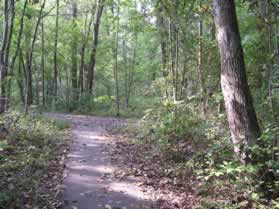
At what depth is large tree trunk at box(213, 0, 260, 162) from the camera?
5.00 metres

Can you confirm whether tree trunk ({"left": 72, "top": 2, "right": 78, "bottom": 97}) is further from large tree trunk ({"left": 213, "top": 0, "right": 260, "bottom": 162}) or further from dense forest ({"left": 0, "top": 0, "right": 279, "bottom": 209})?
large tree trunk ({"left": 213, "top": 0, "right": 260, "bottom": 162})

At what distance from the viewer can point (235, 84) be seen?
506cm

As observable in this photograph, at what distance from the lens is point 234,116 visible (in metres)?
5.07

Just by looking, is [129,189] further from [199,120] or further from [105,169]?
[199,120]

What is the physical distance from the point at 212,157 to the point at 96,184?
217cm

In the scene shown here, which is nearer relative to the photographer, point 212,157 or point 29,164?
point 212,157

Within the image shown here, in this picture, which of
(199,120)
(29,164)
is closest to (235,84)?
(199,120)

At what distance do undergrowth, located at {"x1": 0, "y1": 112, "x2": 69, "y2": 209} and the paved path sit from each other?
252 mm

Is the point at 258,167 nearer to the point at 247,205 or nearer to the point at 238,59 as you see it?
the point at 247,205

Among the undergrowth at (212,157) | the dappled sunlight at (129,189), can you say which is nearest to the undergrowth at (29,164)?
the dappled sunlight at (129,189)

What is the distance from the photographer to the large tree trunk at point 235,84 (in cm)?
500

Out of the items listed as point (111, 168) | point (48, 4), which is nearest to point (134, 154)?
point (111, 168)

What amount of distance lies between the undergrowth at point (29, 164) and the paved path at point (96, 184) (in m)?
0.25

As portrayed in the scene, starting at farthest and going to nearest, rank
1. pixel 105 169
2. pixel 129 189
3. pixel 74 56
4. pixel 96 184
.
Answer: pixel 74 56 < pixel 105 169 < pixel 96 184 < pixel 129 189
